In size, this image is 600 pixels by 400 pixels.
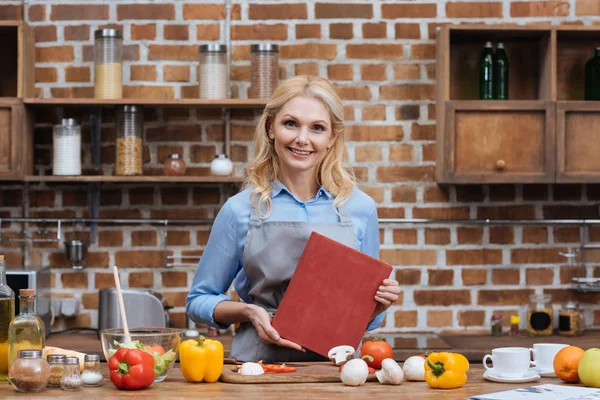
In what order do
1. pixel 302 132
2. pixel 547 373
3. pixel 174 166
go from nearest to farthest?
pixel 547 373
pixel 302 132
pixel 174 166

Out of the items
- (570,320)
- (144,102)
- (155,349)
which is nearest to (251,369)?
(155,349)

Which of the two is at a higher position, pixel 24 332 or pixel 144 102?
pixel 144 102

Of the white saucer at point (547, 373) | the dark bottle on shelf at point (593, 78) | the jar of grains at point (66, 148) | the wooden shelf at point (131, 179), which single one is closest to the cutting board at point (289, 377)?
the white saucer at point (547, 373)

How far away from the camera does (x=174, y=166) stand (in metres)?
3.56

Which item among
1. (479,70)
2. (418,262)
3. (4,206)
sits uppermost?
(479,70)

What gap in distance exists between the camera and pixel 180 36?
3.72m

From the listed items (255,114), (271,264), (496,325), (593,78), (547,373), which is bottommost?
(496,325)

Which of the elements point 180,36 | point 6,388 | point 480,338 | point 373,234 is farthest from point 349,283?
point 180,36

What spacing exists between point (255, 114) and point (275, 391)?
2069 mm

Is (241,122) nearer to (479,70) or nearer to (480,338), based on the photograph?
(479,70)

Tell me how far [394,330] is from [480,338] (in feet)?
1.19

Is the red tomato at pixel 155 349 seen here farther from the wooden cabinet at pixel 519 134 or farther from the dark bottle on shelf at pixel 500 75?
the dark bottle on shelf at pixel 500 75

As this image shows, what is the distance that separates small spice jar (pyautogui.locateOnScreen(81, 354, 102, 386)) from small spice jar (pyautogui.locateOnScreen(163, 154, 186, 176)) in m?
1.72

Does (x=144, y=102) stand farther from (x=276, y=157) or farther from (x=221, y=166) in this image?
(x=276, y=157)
